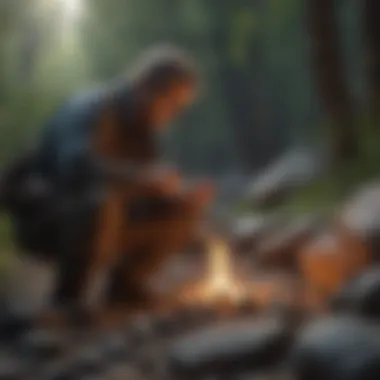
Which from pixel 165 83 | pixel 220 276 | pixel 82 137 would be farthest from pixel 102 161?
pixel 220 276

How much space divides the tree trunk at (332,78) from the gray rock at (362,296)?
46cm

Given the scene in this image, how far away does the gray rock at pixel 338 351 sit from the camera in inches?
86.3

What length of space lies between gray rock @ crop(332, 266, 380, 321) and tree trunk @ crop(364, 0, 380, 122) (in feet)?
1.87

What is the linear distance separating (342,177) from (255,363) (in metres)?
0.74

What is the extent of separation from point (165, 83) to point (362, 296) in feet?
3.47

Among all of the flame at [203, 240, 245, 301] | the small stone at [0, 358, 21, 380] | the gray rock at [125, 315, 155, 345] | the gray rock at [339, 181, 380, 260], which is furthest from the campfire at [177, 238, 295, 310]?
the small stone at [0, 358, 21, 380]

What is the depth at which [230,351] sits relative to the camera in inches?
98.9

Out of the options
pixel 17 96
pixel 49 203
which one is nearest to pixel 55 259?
pixel 49 203

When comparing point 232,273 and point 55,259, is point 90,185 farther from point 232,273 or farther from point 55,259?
point 232,273

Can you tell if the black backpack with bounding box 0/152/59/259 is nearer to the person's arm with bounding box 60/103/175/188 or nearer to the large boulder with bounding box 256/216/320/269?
the person's arm with bounding box 60/103/175/188

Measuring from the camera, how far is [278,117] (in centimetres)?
300

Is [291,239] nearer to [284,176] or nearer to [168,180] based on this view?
[284,176]

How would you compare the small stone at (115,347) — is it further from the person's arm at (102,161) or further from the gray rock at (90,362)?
the person's arm at (102,161)

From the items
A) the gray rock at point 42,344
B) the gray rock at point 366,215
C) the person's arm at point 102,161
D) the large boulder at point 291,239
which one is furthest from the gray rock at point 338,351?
the person's arm at point 102,161
